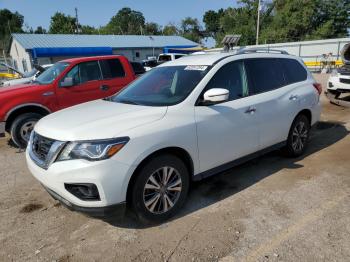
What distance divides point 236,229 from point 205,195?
85cm

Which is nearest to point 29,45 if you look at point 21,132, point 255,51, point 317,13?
point 21,132

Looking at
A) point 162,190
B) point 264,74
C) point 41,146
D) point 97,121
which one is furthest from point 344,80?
point 41,146

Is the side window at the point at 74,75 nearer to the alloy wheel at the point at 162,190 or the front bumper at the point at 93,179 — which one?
the front bumper at the point at 93,179

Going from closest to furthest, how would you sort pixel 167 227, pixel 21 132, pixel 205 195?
1. pixel 167 227
2. pixel 205 195
3. pixel 21 132

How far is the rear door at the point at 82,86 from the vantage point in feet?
22.3

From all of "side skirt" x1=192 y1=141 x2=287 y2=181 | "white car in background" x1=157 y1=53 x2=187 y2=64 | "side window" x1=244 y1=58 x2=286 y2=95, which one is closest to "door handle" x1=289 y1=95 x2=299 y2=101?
"side window" x1=244 y1=58 x2=286 y2=95

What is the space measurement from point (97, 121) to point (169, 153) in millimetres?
826

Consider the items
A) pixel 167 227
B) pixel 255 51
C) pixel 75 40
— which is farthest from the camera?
pixel 75 40

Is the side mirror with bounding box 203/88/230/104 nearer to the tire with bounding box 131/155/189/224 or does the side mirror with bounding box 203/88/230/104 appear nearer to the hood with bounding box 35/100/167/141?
the hood with bounding box 35/100/167/141

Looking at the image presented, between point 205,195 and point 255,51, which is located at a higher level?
point 255,51

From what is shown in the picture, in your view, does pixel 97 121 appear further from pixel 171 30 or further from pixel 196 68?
pixel 171 30

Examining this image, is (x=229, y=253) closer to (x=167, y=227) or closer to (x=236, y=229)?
(x=236, y=229)

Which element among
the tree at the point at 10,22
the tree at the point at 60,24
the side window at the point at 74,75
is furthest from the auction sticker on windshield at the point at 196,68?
the tree at the point at 10,22

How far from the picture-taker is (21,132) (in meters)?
6.39
